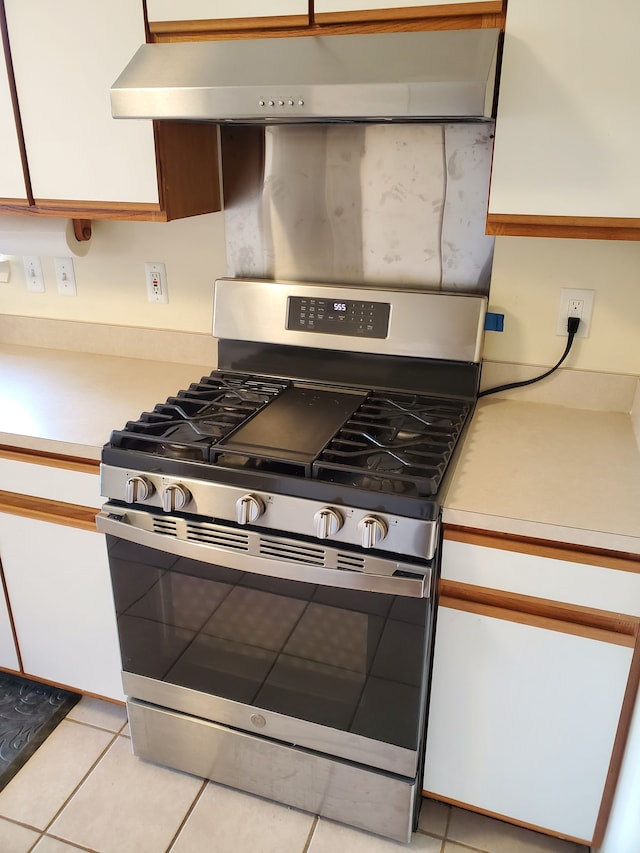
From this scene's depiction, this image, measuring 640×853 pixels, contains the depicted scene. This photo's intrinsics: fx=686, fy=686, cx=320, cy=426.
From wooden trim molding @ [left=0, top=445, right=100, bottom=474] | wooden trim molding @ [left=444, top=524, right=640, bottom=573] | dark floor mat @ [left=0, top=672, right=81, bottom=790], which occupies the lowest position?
dark floor mat @ [left=0, top=672, right=81, bottom=790]

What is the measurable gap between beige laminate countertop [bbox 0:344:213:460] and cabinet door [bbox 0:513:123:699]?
9.4 inches

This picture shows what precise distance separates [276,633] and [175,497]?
36 cm

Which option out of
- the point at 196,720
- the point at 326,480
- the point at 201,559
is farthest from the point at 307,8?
the point at 196,720

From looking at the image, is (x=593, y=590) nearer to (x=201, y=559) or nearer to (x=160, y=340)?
(x=201, y=559)

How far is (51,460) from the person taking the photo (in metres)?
1.60

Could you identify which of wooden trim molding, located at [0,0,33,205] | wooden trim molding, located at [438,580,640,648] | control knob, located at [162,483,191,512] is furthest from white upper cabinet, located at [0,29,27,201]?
wooden trim molding, located at [438,580,640,648]

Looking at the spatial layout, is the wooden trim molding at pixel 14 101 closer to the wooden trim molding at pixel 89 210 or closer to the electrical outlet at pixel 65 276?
the wooden trim molding at pixel 89 210

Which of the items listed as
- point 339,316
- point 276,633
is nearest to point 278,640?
point 276,633

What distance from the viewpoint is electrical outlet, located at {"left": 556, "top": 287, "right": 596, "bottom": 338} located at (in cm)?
164

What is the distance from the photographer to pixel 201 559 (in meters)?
1.43

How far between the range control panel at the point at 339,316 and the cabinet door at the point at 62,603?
740 mm

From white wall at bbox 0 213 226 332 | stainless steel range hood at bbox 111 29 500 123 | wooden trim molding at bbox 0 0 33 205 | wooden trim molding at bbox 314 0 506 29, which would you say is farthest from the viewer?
white wall at bbox 0 213 226 332

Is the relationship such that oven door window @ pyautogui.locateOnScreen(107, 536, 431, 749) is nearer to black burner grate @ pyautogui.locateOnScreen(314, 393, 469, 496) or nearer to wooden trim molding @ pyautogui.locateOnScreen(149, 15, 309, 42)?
black burner grate @ pyautogui.locateOnScreen(314, 393, 469, 496)

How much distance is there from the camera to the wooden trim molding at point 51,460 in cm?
156
